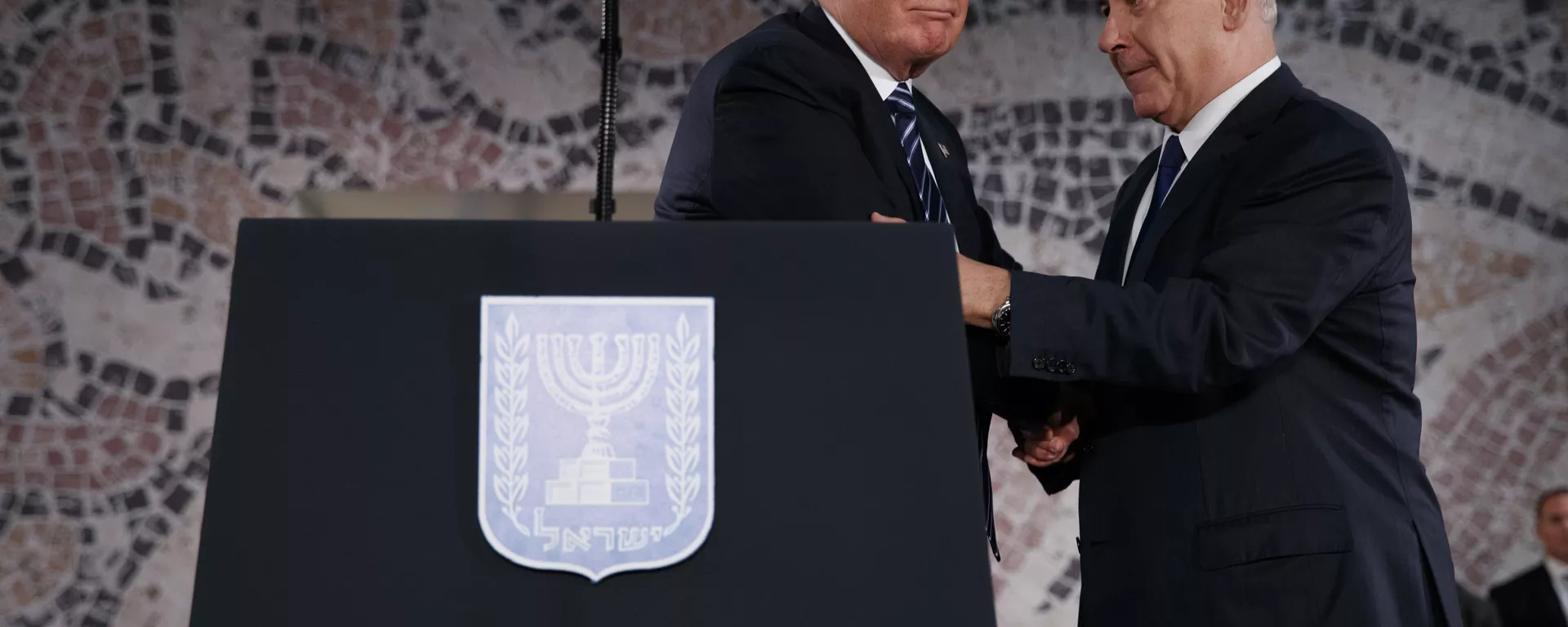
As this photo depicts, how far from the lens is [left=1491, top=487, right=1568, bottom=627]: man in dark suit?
4.79 m

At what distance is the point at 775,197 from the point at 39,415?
12.0ft

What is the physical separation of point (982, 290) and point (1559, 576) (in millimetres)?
4206

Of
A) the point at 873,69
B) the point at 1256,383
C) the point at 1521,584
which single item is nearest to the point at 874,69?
the point at 873,69

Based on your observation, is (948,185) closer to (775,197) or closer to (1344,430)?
(775,197)

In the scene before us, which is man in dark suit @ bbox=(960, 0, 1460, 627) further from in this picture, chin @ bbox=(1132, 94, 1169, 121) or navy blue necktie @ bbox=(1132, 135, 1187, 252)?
chin @ bbox=(1132, 94, 1169, 121)

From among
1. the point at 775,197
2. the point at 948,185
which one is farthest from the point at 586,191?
the point at 775,197

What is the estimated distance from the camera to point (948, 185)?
1998 millimetres

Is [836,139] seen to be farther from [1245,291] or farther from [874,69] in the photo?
[1245,291]

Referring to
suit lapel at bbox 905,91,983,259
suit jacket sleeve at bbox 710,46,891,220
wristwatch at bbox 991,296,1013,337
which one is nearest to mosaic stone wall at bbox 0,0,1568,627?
suit lapel at bbox 905,91,983,259

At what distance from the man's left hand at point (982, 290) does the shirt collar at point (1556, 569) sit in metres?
4.14

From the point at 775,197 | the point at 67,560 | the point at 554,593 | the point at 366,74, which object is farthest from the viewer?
the point at 366,74

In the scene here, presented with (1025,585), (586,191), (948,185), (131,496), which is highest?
(586,191)

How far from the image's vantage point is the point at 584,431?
3.44 ft

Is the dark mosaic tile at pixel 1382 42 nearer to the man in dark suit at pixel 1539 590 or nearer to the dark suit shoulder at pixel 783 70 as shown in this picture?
the man in dark suit at pixel 1539 590
